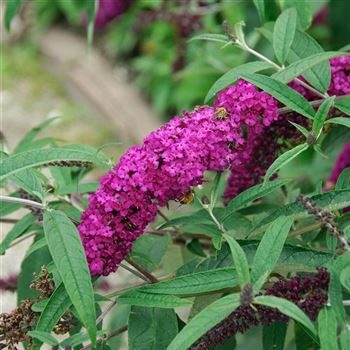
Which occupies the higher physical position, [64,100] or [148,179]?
[64,100]

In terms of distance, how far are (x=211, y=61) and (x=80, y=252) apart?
1981mm

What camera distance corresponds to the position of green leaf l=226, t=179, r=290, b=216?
117cm

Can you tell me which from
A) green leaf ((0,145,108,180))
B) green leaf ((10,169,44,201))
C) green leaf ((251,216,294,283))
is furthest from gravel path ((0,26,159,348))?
green leaf ((251,216,294,283))

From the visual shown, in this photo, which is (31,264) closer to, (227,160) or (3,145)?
(3,145)

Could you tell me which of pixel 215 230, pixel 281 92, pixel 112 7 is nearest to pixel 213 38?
pixel 281 92

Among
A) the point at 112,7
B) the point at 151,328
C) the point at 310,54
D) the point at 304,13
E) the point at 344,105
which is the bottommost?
the point at 151,328

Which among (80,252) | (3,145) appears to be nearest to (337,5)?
(3,145)

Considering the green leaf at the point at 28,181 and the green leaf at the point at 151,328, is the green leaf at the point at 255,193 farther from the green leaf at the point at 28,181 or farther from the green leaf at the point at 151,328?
the green leaf at the point at 28,181

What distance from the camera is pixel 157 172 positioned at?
1124 mm

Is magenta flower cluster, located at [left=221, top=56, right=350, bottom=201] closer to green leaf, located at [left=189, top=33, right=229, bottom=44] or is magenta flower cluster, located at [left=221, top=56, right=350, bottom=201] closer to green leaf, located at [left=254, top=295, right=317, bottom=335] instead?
green leaf, located at [left=189, top=33, right=229, bottom=44]

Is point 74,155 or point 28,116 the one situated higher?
point 28,116

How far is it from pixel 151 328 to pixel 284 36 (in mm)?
526

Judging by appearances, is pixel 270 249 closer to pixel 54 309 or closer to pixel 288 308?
pixel 288 308

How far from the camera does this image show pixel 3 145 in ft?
5.39
